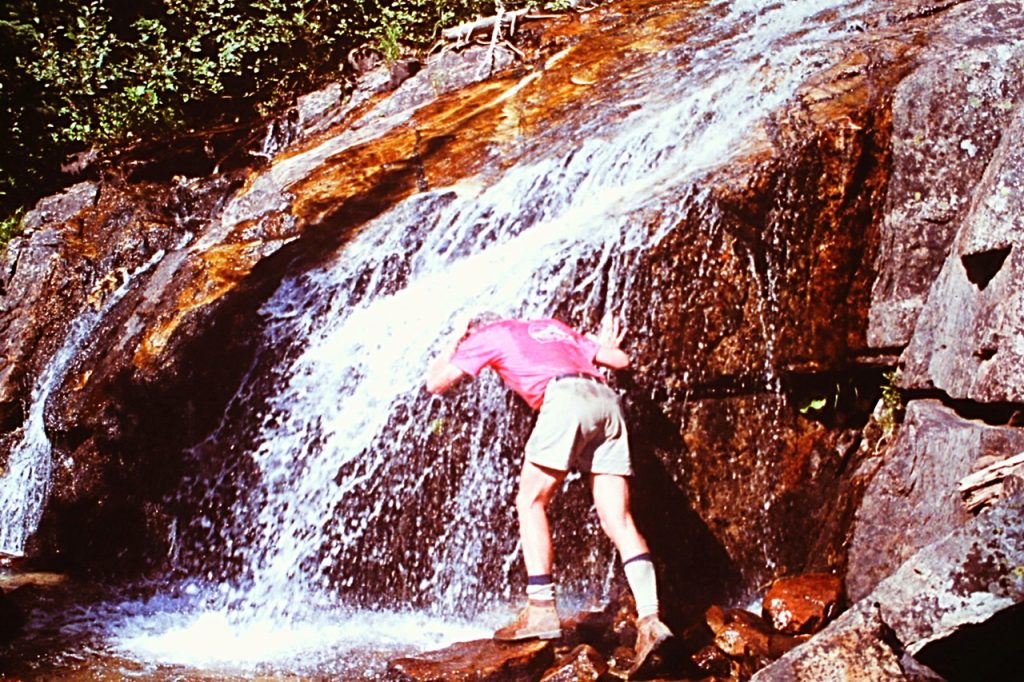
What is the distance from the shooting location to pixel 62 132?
10.7 metres

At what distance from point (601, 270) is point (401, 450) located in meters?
1.75

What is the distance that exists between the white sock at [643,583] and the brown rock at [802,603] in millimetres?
1001

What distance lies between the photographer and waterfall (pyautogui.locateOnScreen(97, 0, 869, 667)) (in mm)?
6277

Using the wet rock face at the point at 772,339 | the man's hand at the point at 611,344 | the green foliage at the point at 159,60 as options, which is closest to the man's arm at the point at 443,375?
the wet rock face at the point at 772,339

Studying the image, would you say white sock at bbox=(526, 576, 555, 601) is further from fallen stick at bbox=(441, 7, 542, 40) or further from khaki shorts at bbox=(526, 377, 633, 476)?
fallen stick at bbox=(441, 7, 542, 40)

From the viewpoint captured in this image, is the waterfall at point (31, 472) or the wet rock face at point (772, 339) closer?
the wet rock face at point (772, 339)

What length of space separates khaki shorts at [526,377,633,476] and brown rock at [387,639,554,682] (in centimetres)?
101

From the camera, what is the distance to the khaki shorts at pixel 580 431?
5.32 metres

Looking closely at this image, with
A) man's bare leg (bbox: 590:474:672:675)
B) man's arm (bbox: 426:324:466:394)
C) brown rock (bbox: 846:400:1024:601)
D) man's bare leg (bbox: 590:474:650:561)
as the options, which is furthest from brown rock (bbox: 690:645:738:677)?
man's arm (bbox: 426:324:466:394)

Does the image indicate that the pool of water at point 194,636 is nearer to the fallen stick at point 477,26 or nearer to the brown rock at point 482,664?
the brown rock at point 482,664

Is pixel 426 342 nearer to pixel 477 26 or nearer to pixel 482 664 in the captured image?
pixel 482 664

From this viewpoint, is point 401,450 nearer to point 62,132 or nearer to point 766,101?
point 766,101

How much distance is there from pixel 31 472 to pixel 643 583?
510 centimetres

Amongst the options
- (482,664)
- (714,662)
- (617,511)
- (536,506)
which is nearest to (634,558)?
(617,511)
